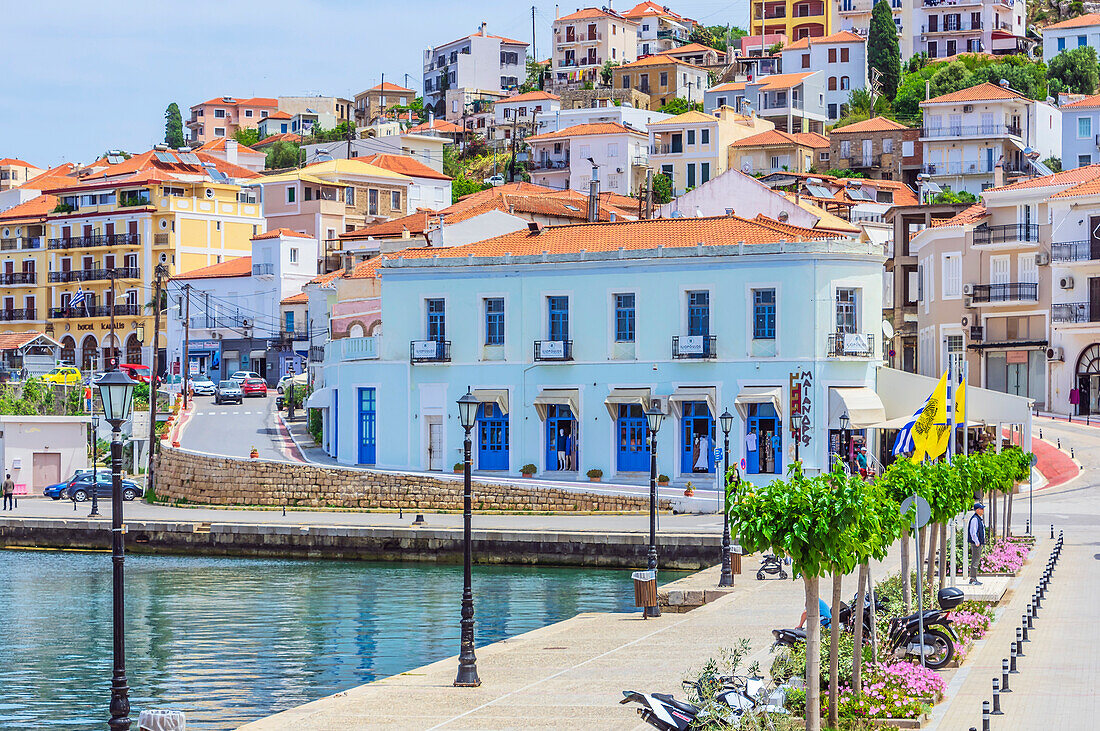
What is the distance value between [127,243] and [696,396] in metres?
62.5

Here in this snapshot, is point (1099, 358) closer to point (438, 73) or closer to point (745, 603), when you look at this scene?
point (745, 603)

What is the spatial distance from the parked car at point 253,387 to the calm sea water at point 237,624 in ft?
109

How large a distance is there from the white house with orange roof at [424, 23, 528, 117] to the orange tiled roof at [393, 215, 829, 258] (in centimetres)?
10526

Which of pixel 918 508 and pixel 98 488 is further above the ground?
pixel 918 508

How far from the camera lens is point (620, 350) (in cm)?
5200

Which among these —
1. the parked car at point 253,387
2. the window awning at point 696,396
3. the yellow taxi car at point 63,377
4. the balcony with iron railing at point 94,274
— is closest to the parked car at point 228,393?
the parked car at point 253,387

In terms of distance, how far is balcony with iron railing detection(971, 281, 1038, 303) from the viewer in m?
68.2

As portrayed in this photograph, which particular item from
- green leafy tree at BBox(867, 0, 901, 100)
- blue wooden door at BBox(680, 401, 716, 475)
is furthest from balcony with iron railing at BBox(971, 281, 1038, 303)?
green leafy tree at BBox(867, 0, 901, 100)

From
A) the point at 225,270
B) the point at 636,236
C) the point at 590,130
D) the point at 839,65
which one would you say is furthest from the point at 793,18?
the point at 636,236

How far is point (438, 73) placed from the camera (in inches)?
6496

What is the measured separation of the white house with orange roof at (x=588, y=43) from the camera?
151625mm

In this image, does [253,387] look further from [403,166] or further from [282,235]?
[403,166]

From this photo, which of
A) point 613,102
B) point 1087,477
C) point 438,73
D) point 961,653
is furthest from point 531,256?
point 438,73

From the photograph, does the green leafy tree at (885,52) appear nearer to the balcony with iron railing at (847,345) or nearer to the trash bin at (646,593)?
the balcony with iron railing at (847,345)
